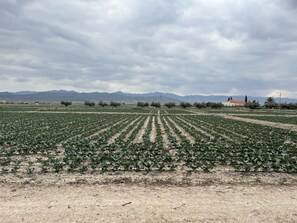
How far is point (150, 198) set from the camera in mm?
9617

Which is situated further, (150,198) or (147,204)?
(150,198)

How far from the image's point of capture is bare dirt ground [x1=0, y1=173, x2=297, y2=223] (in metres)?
8.12

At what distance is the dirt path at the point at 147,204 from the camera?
26.4ft

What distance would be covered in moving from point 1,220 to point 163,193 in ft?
15.0

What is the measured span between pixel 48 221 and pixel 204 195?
4.60 m

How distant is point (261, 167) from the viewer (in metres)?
14.4

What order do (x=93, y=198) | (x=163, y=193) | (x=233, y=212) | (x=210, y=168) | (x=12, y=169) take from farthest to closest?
(x=210, y=168) < (x=12, y=169) < (x=163, y=193) < (x=93, y=198) < (x=233, y=212)

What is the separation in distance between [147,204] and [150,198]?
1.97 ft

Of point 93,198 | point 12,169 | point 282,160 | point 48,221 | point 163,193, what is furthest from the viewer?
point 282,160

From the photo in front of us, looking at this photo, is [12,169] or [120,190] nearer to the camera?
[120,190]

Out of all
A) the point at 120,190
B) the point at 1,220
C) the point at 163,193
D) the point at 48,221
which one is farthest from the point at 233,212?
the point at 1,220

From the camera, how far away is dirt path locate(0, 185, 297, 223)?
8039mm

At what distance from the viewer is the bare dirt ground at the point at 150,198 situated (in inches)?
320

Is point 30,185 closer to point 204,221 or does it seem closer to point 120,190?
point 120,190
